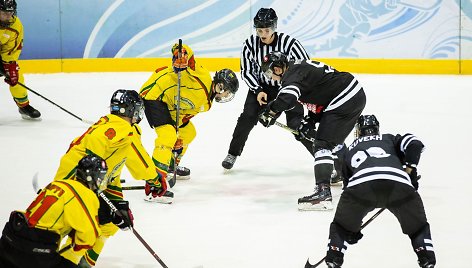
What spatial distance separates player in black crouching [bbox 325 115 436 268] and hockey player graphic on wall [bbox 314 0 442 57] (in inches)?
244

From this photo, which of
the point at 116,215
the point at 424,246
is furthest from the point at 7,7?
the point at 424,246

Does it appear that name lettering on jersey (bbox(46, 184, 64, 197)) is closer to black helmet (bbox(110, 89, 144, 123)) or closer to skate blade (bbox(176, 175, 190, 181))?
black helmet (bbox(110, 89, 144, 123))

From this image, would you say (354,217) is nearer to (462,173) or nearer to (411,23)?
(462,173)

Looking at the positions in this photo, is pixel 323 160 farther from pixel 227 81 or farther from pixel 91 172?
pixel 91 172

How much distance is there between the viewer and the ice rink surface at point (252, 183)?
4531 mm

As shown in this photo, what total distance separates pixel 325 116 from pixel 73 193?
7.15 ft

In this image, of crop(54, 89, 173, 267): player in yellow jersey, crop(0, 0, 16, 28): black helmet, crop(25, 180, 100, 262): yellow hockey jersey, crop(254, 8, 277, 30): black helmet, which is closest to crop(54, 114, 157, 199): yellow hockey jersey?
crop(54, 89, 173, 267): player in yellow jersey

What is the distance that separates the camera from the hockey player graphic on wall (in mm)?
9969

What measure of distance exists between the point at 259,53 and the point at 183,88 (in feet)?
2.34

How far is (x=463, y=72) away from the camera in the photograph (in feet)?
32.9

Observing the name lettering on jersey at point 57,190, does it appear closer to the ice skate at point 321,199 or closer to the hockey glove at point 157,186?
the hockey glove at point 157,186

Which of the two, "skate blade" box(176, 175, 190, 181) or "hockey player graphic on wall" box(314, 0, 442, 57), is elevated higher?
"hockey player graphic on wall" box(314, 0, 442, 57)

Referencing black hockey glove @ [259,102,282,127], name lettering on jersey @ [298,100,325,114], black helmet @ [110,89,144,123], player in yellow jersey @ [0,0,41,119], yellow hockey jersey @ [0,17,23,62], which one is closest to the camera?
black helmet @ [110,89,144,123]

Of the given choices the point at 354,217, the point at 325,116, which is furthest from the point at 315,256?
the point at 325,116
